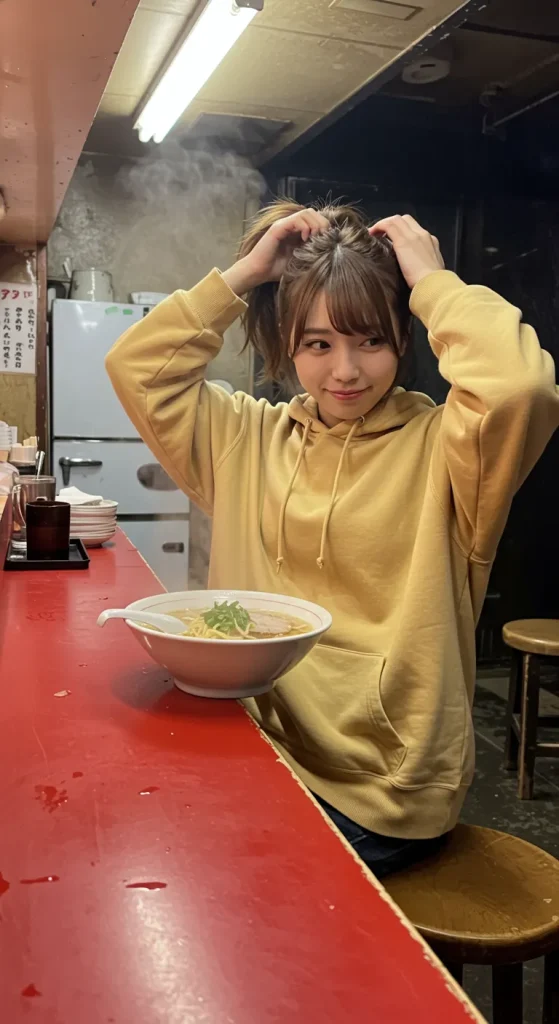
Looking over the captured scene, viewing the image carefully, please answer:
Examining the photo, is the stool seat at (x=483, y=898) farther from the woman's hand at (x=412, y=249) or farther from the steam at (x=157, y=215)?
the steam at (x=157, y=215)

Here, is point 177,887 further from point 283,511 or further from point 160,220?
point 160,220

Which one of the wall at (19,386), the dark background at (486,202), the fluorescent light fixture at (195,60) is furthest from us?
the dark background at (486,202)

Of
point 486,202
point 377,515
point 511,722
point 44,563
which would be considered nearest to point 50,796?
point 377,515

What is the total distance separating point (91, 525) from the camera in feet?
6.93

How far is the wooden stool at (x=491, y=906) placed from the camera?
911 mm

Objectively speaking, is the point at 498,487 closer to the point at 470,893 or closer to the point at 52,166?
the point at 470,893

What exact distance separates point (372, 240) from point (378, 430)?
0.30 metres

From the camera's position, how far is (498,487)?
42.4 inches

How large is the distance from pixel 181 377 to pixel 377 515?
401 millimetres

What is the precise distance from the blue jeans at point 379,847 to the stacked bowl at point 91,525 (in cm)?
119

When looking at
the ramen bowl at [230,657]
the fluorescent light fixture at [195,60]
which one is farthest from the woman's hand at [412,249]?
the fluorescent light fixture at [195,60]

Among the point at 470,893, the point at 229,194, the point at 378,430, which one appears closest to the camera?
the point at 470,893

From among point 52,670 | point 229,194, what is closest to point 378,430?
point 52,670

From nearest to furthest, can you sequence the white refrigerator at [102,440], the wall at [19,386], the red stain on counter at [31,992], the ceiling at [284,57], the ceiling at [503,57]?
1. the red stain on counter at [31,992]
2. the ceiling at [284,57]
3. the ceiling at [503,57]
4. the wall at [19,386]
5. the white refrigerator at [102,440]
